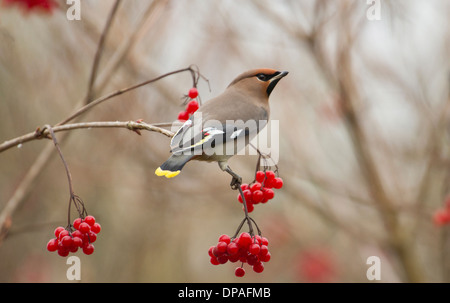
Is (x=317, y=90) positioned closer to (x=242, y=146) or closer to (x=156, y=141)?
(x=156, y=141)

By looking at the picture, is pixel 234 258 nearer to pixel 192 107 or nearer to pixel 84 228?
pixel 84 228

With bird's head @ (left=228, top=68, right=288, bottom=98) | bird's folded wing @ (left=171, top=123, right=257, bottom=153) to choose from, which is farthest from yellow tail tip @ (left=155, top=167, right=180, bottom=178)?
bird's head @ (left=228, top=68, right=288, bottom=98)

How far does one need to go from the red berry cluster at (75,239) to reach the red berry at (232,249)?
1.91 feet

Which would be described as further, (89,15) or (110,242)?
(110,242)

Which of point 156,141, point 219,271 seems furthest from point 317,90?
point 219,271

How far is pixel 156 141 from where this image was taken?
17.3 ft

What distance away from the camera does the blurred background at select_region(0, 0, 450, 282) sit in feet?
15.1

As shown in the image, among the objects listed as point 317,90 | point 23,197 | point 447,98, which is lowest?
point 23,197

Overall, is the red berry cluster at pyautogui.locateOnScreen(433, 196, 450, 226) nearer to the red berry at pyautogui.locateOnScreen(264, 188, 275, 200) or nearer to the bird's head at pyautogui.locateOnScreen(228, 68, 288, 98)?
the bird's head at pyautogui.locateOnScreen(228, 68, 288, 98)

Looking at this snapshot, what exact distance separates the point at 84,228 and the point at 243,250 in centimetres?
68

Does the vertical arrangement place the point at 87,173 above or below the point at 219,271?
below

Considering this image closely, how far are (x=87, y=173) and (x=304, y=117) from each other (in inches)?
102

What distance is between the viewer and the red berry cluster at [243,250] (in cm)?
213

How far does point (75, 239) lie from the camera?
84.5 inches
